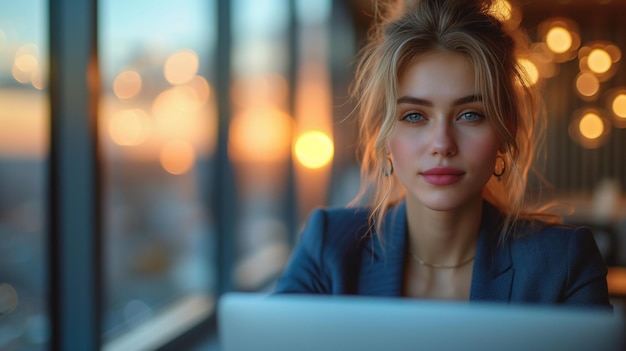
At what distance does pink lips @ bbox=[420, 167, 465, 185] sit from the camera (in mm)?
1342

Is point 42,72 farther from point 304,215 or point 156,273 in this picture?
point 304,215

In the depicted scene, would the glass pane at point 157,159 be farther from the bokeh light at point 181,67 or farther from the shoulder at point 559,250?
the shoulder at point 559,250

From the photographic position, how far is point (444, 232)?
151cm

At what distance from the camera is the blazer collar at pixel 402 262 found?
4.72 feet

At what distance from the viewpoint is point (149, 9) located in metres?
2.92

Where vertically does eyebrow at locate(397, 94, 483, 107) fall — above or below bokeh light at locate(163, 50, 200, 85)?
below

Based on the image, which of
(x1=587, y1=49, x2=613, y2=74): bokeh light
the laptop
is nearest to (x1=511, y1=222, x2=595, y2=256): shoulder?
the laptop

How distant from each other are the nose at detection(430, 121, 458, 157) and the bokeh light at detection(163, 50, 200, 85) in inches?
85.8

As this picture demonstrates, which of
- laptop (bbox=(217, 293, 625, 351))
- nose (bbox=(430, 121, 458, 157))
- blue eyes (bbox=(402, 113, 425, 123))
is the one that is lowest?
laptop (bbox=(217, 293, 625, 351))

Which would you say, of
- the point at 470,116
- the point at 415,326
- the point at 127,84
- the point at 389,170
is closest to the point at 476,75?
the point at 470,116

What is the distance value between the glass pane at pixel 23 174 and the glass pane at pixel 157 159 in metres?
0.27

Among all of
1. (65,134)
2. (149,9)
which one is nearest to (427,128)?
(65,134)

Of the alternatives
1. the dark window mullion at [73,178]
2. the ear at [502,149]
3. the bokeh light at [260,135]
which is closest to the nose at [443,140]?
the ear at [502,149]

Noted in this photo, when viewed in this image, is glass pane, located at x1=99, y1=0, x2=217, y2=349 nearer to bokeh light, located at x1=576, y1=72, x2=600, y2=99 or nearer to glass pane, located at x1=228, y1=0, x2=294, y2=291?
glass pane, located at x1=228, y1=0, x2=294, y2=291
